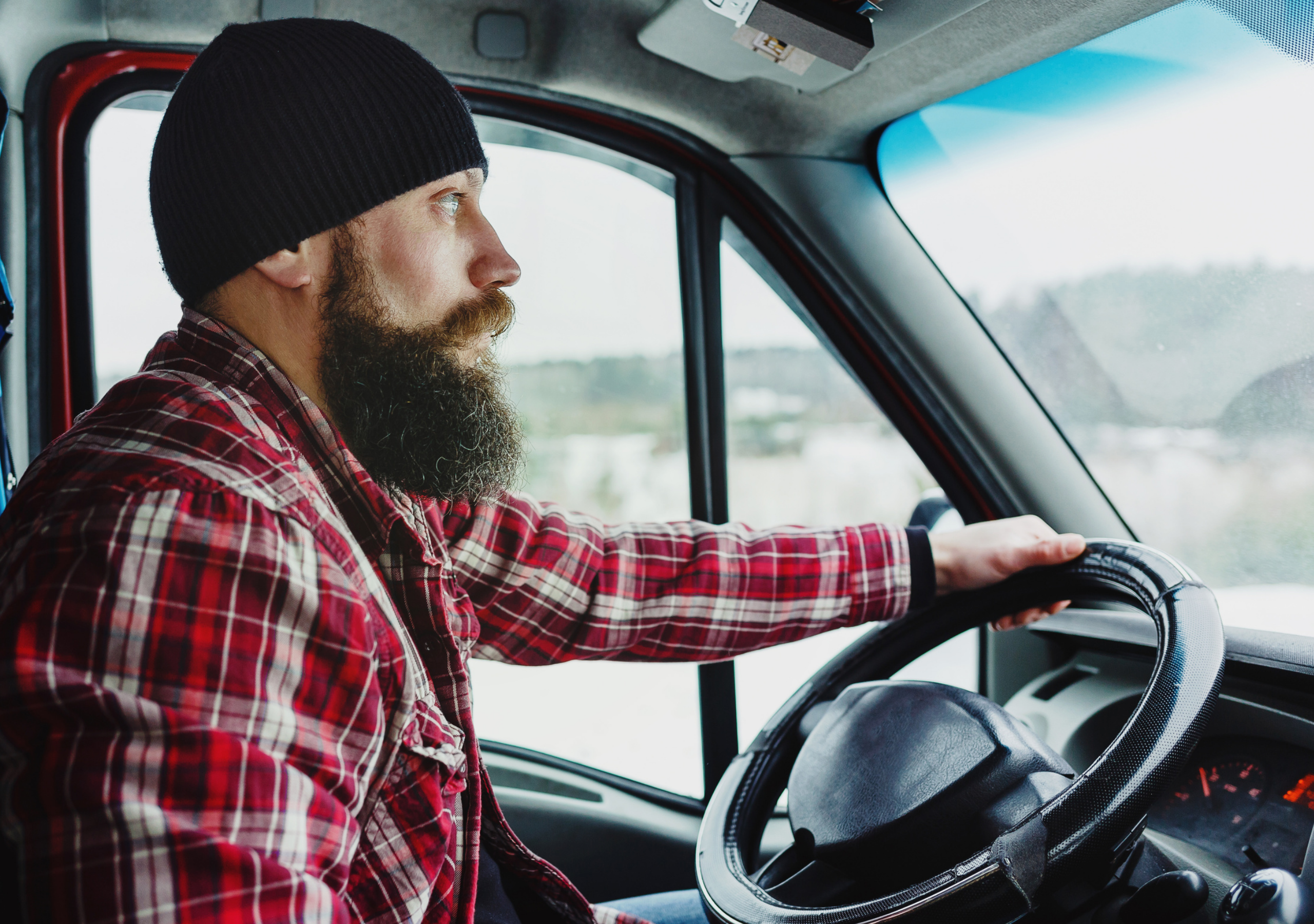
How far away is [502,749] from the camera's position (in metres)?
2.10

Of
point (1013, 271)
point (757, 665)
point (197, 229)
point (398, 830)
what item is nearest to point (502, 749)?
point (757, 665)

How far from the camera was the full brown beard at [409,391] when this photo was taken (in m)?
1.12

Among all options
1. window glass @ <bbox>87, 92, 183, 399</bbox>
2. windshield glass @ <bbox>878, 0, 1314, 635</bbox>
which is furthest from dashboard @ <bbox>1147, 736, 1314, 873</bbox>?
window glass @ <bbox>87, 92, 183, 399</bbox>

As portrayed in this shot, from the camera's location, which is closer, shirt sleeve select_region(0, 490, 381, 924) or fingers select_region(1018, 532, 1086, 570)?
shirt sleeve select_region(0, 490, 381, 924)

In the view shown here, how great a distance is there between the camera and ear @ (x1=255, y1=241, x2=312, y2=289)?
44.1 inches

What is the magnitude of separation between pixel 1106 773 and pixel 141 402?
0.98 m

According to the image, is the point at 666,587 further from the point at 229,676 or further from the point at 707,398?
the point at 229,676

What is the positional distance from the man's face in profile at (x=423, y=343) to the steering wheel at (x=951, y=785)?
0.57m

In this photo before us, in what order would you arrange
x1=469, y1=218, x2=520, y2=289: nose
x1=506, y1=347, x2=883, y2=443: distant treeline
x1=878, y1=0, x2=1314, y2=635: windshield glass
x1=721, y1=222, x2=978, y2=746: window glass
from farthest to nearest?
x1=506, y1=347, x2=883, y2=443: distant treeline
x1=721, y1=222, x2=978, y2=746: window glass
x1=878, y1=0, x2=1314, y2=635: windshield glass
x1=469, y1=218, x2=520, y2=289: nose

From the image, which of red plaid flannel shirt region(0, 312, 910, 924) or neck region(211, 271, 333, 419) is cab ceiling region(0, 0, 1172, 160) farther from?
red plaid flannel shirt region(0, 312, 910, 924)

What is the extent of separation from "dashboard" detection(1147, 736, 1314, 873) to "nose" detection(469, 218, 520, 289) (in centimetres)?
110

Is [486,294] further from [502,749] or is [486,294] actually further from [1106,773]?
[502,749]

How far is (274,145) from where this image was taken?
109cm

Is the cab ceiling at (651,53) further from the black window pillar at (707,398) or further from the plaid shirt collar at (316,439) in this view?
the plaid shirt collar at (316,439)
